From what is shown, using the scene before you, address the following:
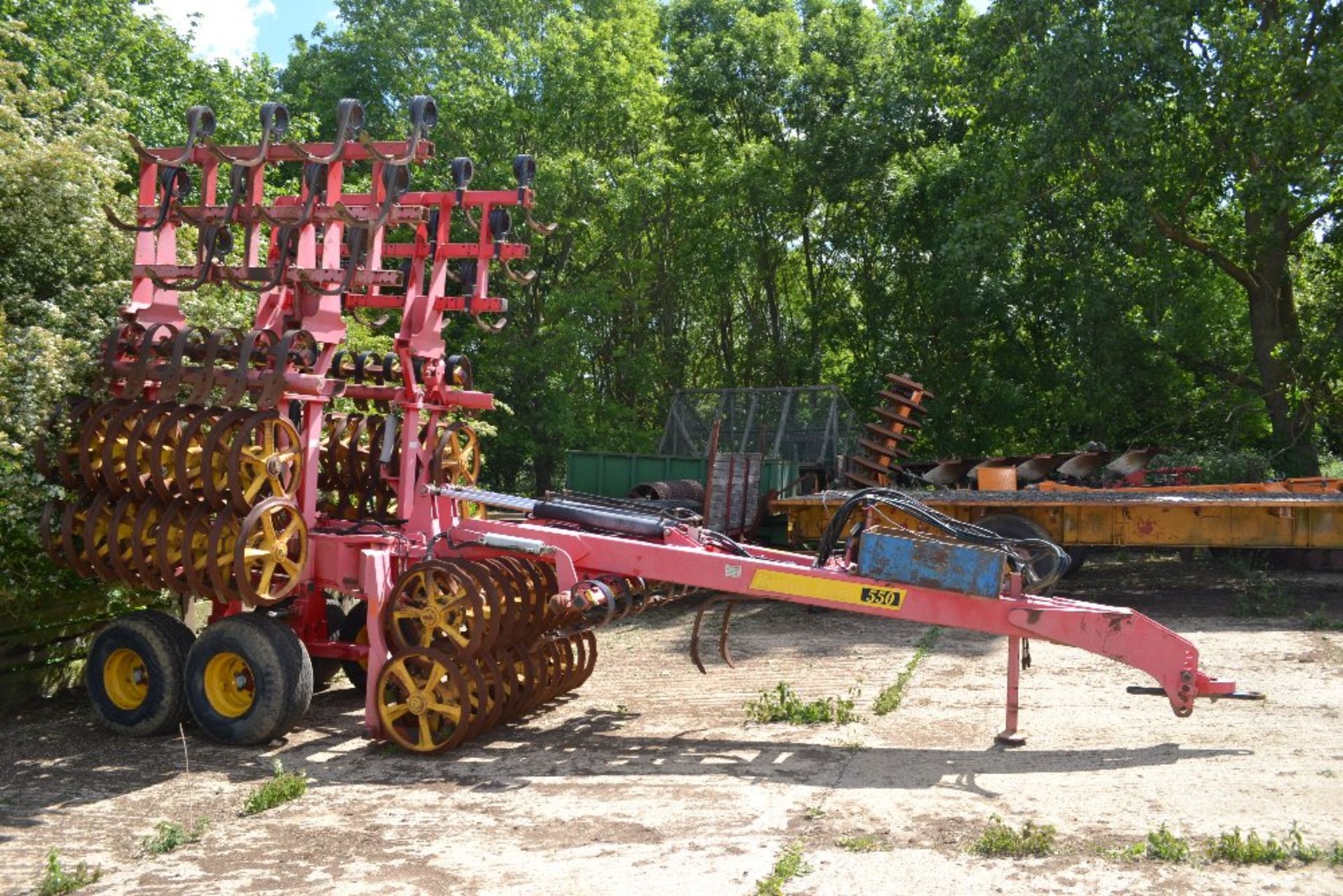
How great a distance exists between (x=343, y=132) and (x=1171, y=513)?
30.5ft

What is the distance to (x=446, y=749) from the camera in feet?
25.8

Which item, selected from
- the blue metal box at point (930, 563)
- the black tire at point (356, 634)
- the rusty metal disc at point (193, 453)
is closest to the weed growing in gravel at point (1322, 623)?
the blue metal box at point (930, 563)

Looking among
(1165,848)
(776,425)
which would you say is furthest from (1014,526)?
(1165,848)

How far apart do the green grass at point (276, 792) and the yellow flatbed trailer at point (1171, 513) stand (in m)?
6.64

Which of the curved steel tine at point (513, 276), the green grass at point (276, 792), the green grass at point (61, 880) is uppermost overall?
the curved steel tine at point (513, 276)

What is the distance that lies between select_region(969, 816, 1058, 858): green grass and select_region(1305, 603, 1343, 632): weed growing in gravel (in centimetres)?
743

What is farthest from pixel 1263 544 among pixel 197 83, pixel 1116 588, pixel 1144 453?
pixel 197 83

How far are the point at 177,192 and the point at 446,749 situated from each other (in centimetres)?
426

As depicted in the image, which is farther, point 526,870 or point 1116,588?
point 1116,588

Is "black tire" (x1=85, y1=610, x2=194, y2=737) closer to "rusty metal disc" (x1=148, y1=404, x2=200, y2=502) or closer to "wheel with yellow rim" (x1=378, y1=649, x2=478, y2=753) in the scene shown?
"rusty metal disc" (x1=148, y1=404, x2=200, y2=502)

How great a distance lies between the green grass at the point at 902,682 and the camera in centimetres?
881

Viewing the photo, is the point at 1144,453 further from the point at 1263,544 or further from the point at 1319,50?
the point at 1319,50

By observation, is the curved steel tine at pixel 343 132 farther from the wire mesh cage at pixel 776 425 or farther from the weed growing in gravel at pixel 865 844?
the wire mesh cage at pixel 776 425

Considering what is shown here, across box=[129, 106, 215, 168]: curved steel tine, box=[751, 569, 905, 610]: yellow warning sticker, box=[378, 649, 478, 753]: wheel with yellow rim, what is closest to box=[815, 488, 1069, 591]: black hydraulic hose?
box=[751, 569, 905, 610]: yellow warning sticker
